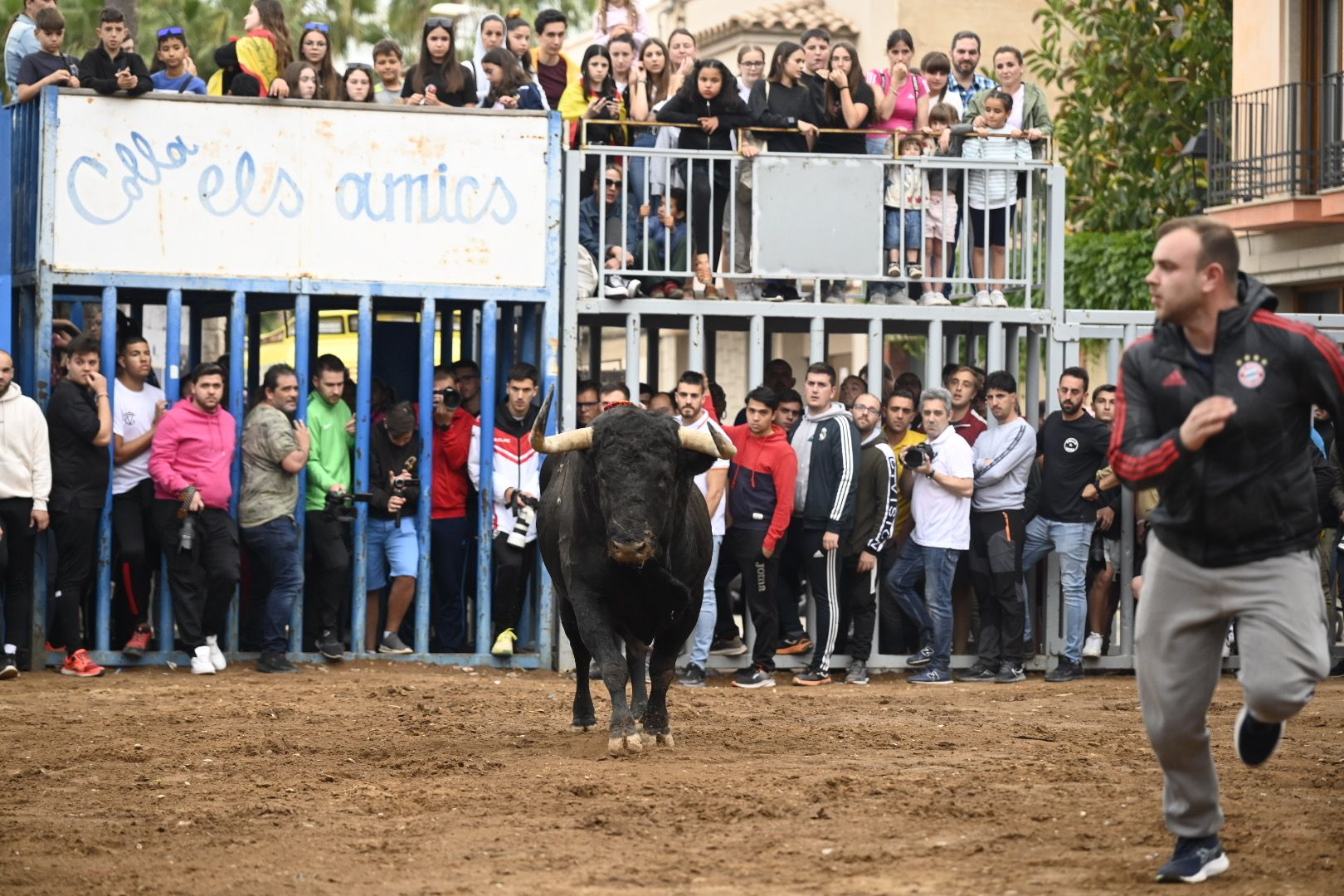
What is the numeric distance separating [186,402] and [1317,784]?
773cm

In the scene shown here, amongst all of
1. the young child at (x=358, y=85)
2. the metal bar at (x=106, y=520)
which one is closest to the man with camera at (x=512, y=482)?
the young child at (x=358, y=85)

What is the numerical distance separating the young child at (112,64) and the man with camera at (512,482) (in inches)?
123

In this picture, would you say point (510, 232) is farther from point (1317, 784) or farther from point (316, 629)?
point (1317, 784)

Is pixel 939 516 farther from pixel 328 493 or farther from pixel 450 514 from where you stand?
pixel 328 493

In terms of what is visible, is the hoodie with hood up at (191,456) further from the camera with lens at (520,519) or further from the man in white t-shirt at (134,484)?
the camera with lens at (520,519)

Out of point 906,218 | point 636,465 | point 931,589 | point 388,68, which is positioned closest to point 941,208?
point 906,218

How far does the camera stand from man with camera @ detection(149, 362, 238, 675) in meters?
13.0

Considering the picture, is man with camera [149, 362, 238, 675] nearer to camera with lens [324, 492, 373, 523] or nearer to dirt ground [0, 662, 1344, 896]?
camera with lens [324, 492, 373, 523]

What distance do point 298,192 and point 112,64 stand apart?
1495 millimetres

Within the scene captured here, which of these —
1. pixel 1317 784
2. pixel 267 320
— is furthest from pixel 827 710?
pixel 267 320

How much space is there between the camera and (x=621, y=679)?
31.3 feet

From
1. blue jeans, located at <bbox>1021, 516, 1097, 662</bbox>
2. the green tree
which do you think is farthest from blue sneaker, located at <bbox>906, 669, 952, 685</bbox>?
the green tree

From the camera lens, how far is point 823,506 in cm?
1338

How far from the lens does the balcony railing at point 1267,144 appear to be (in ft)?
73.2
